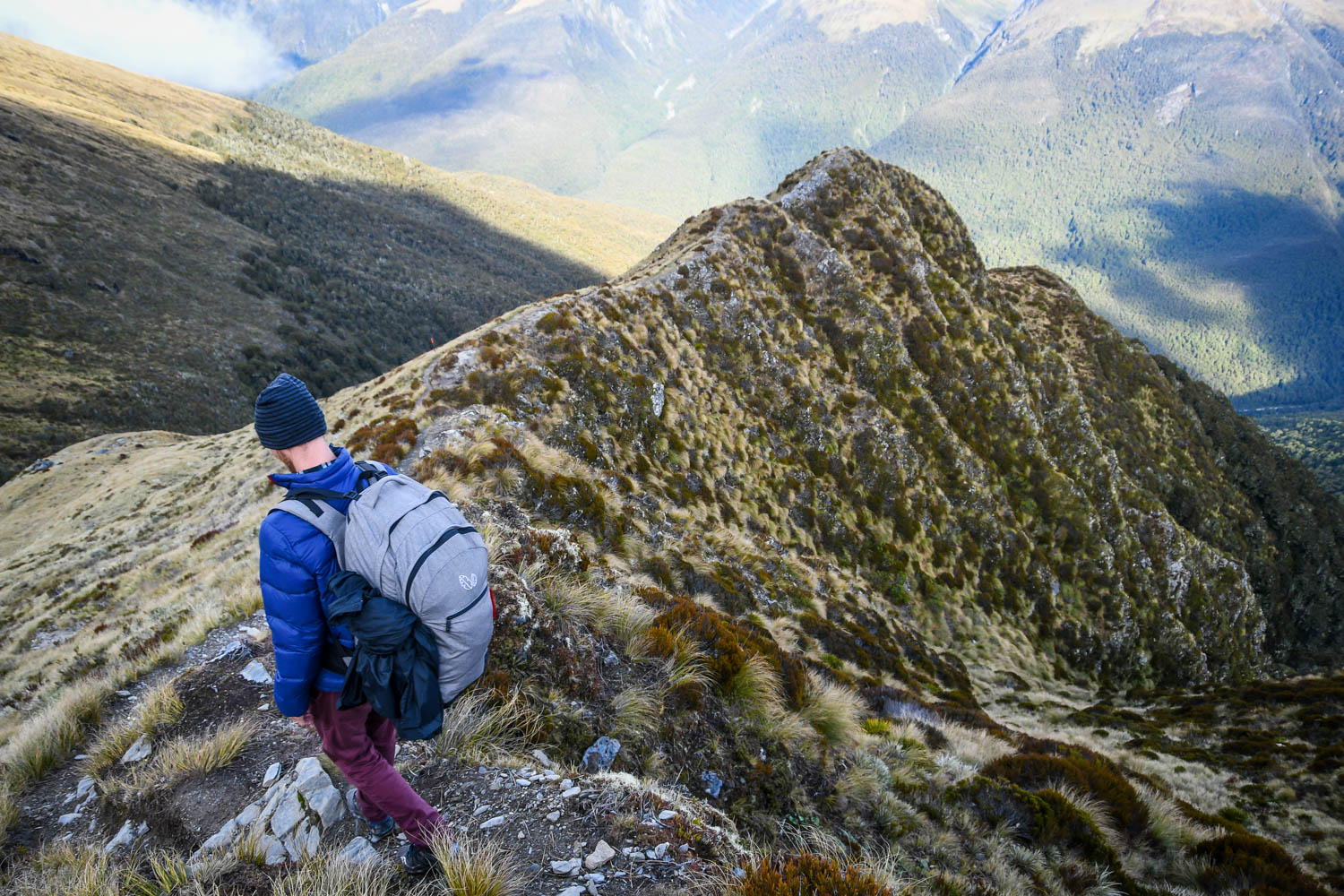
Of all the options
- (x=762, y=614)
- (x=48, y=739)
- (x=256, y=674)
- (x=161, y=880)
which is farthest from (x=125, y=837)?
(x=762, y=614)

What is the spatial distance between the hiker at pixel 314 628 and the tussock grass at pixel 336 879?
0.24 meters

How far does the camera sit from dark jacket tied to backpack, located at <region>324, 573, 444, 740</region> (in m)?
3.70

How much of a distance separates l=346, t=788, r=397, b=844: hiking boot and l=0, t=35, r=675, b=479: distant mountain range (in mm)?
75553

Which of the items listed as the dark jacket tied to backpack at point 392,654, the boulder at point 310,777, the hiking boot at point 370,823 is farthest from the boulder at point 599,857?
the boulder at point 310,777

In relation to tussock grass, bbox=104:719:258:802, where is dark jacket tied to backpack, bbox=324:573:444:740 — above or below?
above

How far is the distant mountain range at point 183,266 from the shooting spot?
66.6 metres

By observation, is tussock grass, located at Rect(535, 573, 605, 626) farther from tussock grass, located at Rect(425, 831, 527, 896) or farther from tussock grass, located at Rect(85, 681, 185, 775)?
Result: tussock grass, located at Rect(85, 681, 185, 775)

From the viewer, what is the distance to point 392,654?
3766 mm

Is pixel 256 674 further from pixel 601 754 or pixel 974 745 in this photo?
pixel 974 745

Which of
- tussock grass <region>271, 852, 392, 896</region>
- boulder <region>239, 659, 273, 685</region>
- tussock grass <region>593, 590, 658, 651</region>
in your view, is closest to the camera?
tussock grass <region>271, 852, 392, 896</region>

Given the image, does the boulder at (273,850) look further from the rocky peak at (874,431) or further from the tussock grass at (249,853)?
the rocky peak at (874,431)

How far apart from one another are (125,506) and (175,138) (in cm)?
18777

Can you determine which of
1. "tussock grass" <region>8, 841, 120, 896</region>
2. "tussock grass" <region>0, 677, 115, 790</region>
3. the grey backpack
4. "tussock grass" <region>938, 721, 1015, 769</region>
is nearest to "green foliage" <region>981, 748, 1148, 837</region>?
"tussock grass" <region>938, 721, 1015, 769</region>

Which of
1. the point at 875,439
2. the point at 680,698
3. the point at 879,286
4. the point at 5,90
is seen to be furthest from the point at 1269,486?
the point at 5,90
